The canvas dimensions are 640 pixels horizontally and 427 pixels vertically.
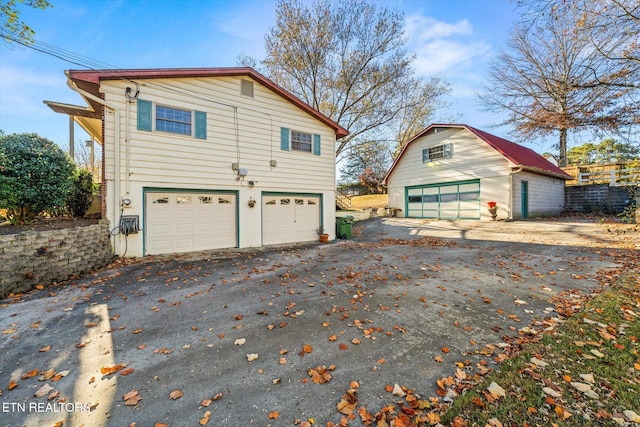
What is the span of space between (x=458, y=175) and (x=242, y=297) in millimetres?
15009

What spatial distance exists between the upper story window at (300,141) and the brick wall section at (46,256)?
6.89 meters

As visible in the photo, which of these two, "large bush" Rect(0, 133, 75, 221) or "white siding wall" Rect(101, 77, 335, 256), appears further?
"white siding wall" Rect(101, 77, 335, 256)

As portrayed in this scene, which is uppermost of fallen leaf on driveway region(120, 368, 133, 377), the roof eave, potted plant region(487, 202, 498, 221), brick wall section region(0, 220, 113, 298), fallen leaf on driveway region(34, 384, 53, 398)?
the roof eave

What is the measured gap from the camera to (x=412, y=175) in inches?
713

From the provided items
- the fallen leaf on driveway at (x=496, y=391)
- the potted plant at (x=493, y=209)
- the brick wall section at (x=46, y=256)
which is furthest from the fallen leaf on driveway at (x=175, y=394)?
the potted plant at (x=493, y=209)

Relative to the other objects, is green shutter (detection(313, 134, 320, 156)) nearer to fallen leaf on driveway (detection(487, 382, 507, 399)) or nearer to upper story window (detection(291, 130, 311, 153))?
upper story window (detection(291, 130, 311, 153))

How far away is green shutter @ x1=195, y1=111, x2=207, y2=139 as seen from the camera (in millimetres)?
8672

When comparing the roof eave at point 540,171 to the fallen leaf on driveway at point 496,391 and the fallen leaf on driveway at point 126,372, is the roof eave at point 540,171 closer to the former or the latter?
the fallen leaf on driveway at point 496,391

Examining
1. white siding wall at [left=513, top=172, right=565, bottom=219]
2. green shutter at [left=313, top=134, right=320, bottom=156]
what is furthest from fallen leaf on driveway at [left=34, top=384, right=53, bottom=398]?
white siding wall at [left=513, top=172, right=565, bottom=219]

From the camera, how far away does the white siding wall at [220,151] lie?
7.59 meters

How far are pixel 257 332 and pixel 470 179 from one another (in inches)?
609

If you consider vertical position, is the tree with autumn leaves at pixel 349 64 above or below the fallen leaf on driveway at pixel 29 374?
above

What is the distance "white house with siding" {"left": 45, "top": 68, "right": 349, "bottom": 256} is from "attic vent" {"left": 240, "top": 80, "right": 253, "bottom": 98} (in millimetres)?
36

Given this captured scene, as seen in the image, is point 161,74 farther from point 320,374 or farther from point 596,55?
point 596,55
